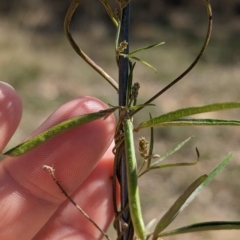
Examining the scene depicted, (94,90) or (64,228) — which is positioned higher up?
(94,90)

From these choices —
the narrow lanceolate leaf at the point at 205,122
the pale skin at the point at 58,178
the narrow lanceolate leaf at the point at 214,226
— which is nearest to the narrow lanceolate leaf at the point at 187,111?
the narrow lanceolate leaf at the point at 205,122

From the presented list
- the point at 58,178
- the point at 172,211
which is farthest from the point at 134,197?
the point at 58,178

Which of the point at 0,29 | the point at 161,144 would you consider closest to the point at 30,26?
the point at 0,29

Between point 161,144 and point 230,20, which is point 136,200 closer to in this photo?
point 161,144

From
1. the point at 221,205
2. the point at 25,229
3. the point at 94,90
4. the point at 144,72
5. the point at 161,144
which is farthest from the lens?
the point at 144,72

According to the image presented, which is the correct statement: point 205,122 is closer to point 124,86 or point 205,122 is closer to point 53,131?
point 124,86
